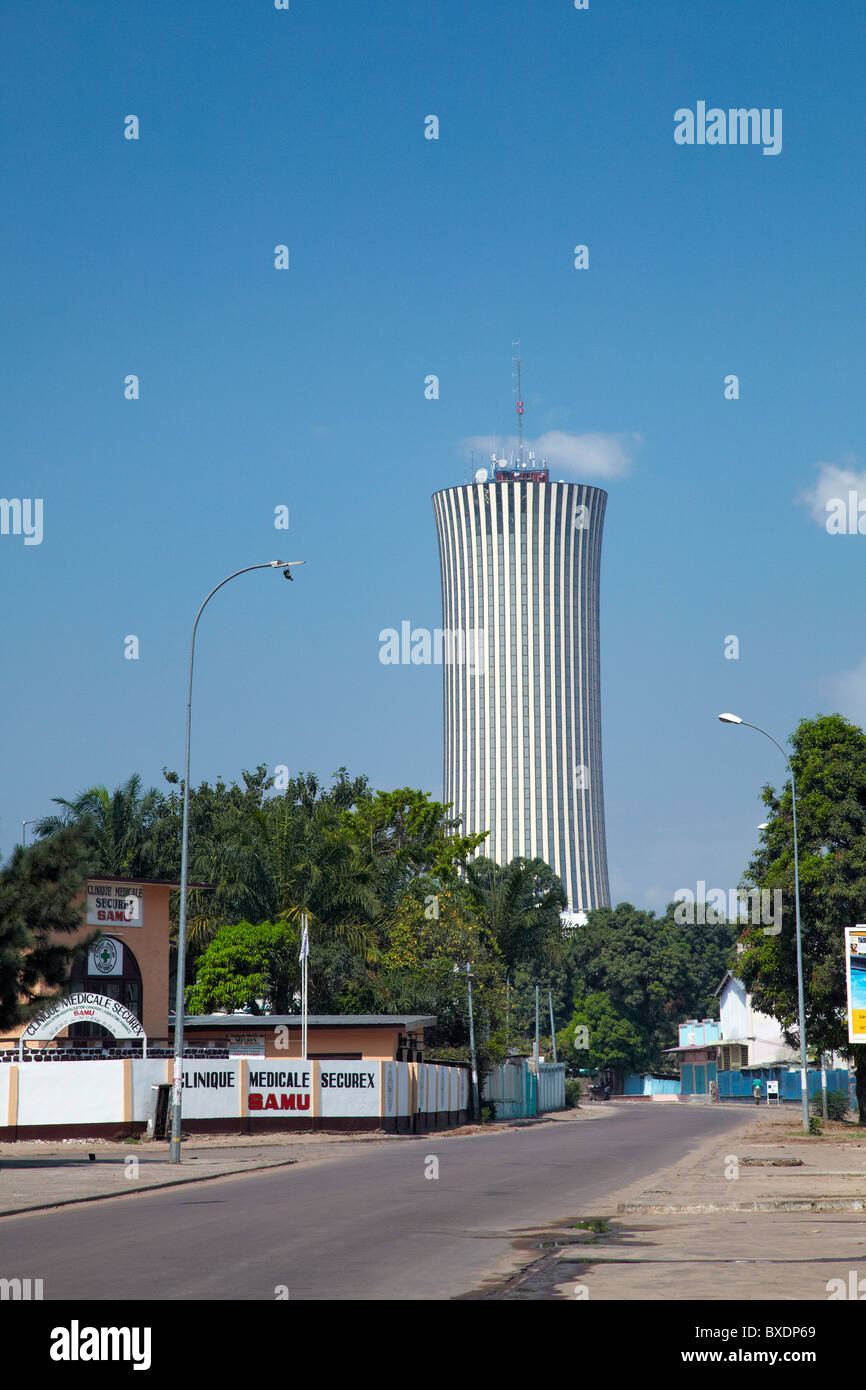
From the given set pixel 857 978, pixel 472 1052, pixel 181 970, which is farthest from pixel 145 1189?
pixel 472 1052

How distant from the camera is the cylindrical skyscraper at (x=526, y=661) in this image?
472 feet

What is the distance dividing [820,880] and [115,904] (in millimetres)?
21639

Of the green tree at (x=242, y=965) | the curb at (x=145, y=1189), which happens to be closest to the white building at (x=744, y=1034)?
the green tree at (x=242, y=965)

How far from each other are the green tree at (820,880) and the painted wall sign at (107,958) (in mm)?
19992

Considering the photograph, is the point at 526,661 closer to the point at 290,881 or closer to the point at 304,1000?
the point at 290,881

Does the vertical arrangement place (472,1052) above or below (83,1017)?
below

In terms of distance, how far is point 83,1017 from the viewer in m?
38.7

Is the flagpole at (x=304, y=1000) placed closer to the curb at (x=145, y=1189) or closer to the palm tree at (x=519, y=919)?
the curb at (x=145, y=1189)

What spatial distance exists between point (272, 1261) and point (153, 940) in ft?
118

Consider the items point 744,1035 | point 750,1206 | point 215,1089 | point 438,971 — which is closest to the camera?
point 750,1206

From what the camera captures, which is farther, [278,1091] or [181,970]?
[278,1091]

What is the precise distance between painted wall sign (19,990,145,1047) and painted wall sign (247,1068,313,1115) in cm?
353
